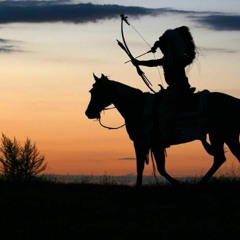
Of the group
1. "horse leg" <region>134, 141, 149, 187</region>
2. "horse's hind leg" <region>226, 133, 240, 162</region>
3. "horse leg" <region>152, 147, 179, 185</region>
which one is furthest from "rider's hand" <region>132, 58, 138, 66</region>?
"horse's hind leg" <region>226, 133, 240, 162</region>

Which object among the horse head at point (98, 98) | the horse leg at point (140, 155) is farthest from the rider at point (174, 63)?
the horse head at point (98, 98)

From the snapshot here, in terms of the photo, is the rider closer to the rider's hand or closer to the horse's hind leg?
the rider's hand

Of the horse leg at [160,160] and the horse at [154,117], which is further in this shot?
the horse leg at [160,160]

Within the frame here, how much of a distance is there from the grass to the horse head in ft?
5.98

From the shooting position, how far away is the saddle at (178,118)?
593 inches

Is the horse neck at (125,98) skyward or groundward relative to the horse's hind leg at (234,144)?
skyward

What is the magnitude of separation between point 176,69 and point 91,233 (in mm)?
6252

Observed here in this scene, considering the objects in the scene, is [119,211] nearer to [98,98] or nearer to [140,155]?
[140,155]

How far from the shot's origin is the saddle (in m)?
15.1

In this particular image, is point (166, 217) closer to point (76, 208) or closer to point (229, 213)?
point (229, 213)

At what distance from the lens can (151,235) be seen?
373 inches

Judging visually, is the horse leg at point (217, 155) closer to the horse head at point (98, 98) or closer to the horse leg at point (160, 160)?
the horse leg at point (160, 160)

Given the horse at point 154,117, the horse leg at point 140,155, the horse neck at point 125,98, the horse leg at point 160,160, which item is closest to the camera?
the horse at point 154,117

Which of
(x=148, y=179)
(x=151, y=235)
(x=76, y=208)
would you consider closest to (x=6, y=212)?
(x=76, y=208)
